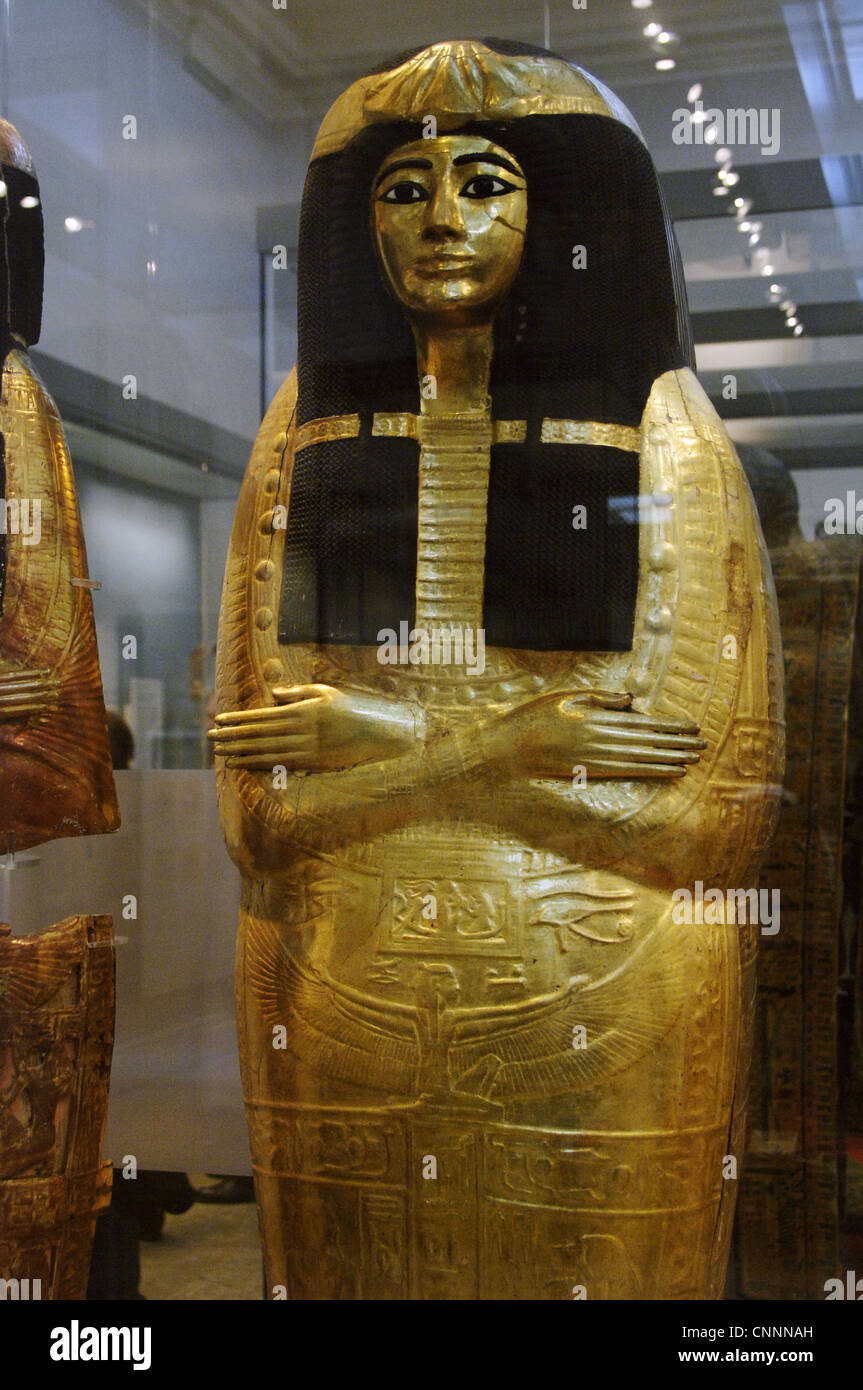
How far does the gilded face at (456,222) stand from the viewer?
3207mm

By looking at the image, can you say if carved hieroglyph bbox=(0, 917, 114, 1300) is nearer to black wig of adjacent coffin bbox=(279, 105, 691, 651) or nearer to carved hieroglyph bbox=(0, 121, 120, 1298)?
carved hieroglyph bbox=(0, 121, 120, 1298)

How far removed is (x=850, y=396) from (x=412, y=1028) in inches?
67.9

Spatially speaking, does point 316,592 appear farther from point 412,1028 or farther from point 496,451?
point 412,1028

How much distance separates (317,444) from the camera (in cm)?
333

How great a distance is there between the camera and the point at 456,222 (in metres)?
3.19

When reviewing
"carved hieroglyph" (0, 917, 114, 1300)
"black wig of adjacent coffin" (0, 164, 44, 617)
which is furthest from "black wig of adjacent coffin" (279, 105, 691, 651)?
"carved hieroglyph" (0, 917, 114, 1300)

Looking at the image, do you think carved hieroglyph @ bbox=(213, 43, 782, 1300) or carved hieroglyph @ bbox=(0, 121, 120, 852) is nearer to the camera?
carved hieroglyph @ bbox=(213, 43, 782, 1300)

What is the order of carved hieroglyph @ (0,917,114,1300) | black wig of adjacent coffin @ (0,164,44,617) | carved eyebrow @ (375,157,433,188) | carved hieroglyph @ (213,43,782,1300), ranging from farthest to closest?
black wig of adjacent coffin @ (0,164,44,617) < carved hieroglyph @ (0,917,114,1300) < carved eyebrow @ (375,157,433,188) < carved hieroglyph @ (213,43,782,1300)

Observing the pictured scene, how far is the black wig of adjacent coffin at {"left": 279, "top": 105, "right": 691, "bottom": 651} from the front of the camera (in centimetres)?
321

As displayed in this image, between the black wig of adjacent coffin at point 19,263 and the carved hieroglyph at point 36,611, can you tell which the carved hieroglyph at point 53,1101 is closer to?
the carved hieroglyph at point 36,611

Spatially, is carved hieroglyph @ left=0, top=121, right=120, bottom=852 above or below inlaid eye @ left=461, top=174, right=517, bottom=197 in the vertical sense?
below

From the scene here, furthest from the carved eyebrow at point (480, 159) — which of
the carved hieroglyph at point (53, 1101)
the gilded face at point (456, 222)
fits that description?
the carved hieroglyph at point (53, 1101)

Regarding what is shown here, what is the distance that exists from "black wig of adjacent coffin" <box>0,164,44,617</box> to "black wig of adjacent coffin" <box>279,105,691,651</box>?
3.00 feet
